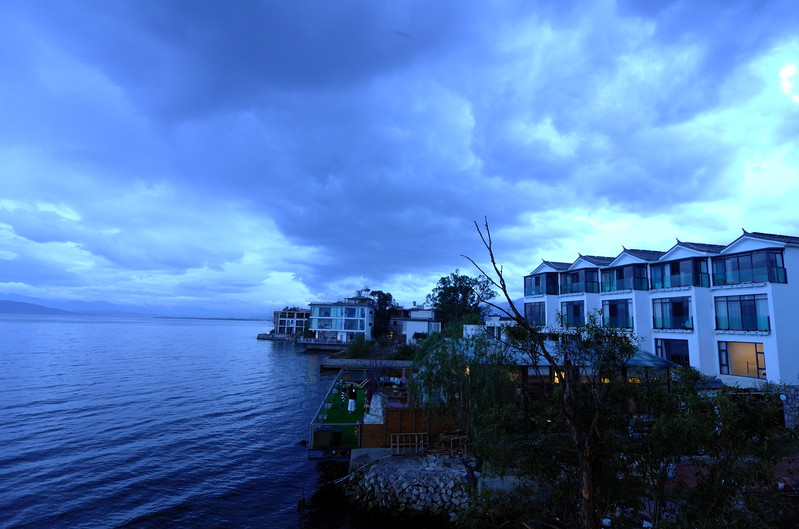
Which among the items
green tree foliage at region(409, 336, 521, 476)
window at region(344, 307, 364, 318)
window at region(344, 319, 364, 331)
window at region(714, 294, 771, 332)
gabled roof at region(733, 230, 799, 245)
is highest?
gabled roof at region(733, 230, 799, 245)

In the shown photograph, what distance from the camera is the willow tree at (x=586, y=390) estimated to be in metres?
5.02

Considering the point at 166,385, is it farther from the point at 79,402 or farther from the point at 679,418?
the point at 679,418

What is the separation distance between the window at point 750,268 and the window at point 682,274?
76 centimetres

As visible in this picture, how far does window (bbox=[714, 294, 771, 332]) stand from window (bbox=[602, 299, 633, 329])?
734cm

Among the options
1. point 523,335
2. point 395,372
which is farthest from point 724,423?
point 395,372

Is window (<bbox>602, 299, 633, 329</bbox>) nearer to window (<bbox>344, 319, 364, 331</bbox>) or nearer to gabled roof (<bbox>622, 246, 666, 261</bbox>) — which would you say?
gabled roof (<bbox>622, 246, 666, 261</bbox>)

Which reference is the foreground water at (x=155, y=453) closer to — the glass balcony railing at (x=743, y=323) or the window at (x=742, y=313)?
the glass balcony railing at (x=743, y=323)

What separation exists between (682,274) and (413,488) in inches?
1083

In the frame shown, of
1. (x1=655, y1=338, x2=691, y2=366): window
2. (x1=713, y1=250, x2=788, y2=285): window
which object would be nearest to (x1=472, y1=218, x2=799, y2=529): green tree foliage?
(x1=713, y1=250, x2=788, y2=285): window

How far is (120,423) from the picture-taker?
3045 centimetres

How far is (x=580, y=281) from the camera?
143 ft

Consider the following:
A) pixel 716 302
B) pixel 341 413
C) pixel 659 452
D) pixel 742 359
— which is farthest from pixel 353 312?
pixel 659 452

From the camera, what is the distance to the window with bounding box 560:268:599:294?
42188 millimetres

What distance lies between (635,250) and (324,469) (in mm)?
32680
